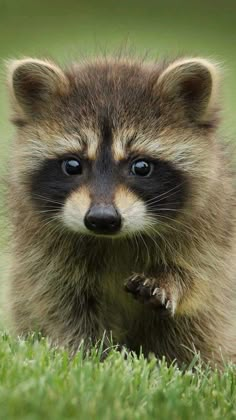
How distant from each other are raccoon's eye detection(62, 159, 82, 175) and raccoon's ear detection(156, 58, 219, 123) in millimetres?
506

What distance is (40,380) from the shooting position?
12.6 ft

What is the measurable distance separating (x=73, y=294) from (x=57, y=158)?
2.30 ft

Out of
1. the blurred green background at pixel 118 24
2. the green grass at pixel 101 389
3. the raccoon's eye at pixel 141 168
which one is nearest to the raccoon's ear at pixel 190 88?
the raccoon's eye at pixel 141 168

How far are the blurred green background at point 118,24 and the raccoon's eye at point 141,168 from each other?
11214mm

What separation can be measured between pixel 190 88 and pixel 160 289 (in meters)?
0.98

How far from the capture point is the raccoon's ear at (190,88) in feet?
17.0

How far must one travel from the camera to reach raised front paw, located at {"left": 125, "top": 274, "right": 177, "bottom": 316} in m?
4.99

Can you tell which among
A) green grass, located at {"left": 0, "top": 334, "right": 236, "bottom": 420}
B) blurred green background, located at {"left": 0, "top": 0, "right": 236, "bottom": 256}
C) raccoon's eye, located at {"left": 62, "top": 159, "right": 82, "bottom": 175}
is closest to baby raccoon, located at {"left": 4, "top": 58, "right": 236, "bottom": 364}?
raccoon's eye, located at {"left": 62, "top": 159, "right": 82, "bottom": 175}

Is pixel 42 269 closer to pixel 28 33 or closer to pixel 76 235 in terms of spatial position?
pixel 76 235

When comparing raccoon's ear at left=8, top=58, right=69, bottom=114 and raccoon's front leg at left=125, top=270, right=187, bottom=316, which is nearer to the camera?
raccoon's front leg at left=125, top=270, right=187, bottom=316

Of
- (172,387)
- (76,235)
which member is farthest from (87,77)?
(172,387)

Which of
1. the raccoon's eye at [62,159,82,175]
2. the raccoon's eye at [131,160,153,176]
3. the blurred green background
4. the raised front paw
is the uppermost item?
the blurred green background

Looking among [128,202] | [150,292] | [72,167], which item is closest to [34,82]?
[72,167]

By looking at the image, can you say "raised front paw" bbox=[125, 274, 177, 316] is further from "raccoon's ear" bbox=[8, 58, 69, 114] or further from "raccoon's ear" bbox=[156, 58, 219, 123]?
"raccoon's ear" bbox=[8, 58, 69, 114]
